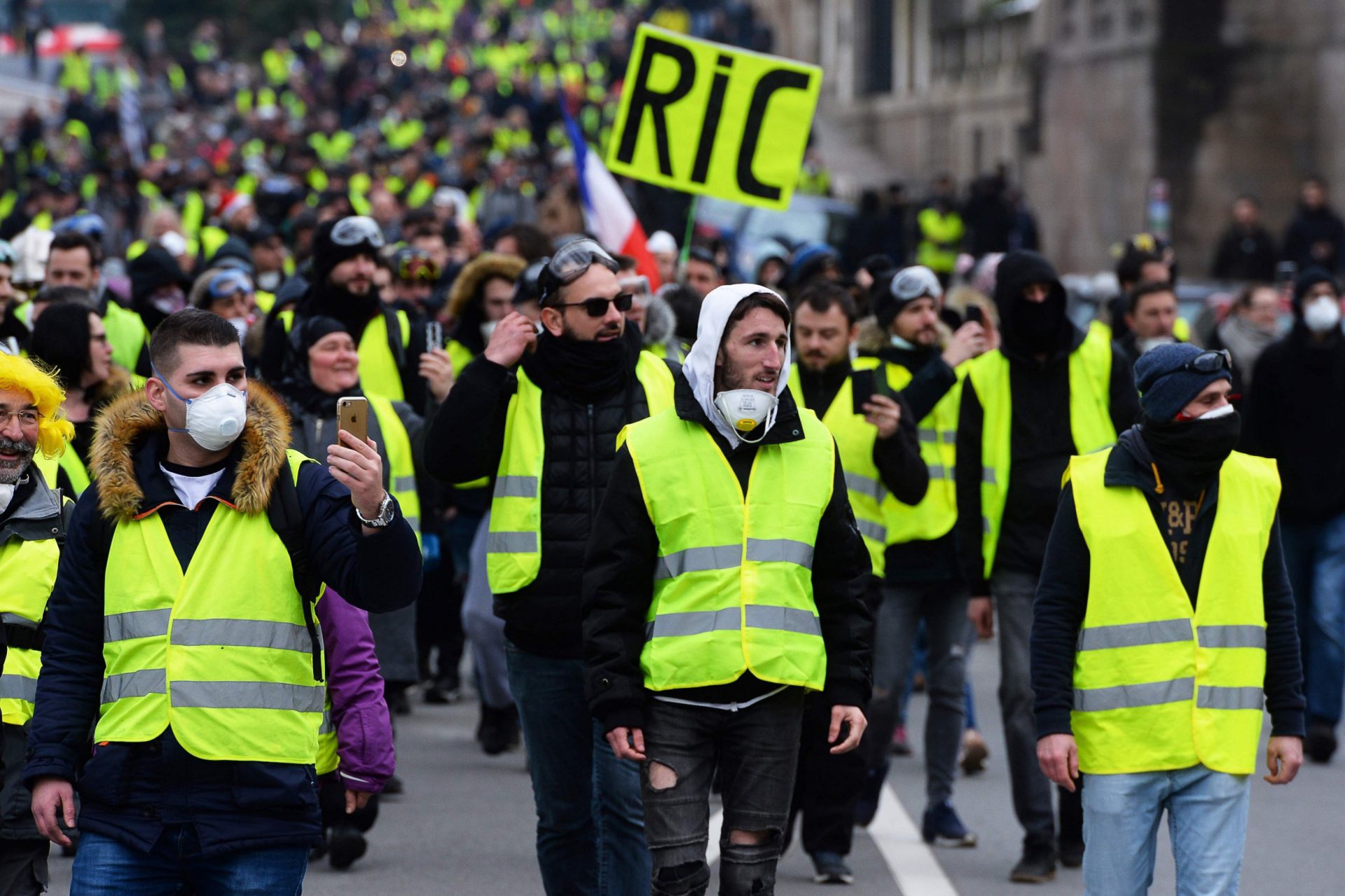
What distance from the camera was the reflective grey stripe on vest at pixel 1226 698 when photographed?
18.9ft

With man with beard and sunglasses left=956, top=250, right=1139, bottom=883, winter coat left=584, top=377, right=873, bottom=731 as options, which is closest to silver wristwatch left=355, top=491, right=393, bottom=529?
winter coat left=584, top=377, right=873, bottom=731

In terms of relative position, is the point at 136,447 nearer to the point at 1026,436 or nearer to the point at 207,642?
the point at 207,642

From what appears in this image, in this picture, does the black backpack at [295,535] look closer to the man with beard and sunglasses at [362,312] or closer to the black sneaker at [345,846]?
the black sneaker at [345,846]

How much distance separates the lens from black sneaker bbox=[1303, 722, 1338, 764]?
10.2 m

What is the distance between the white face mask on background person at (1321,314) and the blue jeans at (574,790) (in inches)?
221

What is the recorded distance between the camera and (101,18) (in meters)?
82.2

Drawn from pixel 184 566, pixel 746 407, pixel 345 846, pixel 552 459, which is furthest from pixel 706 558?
pixel 345 846

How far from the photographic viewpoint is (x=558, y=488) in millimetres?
6227

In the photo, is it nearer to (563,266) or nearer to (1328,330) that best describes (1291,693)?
(563,266)

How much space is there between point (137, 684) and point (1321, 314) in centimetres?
724

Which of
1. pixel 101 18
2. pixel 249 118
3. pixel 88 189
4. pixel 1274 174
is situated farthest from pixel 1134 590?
pixel 101 18

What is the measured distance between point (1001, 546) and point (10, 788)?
3.74 metres

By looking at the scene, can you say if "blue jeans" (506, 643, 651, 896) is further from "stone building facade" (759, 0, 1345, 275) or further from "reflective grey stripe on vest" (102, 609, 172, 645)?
"stone building facade" (759, 0, 1345, 275)

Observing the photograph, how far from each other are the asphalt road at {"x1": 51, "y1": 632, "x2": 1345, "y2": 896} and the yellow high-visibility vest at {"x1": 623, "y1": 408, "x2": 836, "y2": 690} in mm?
2478
